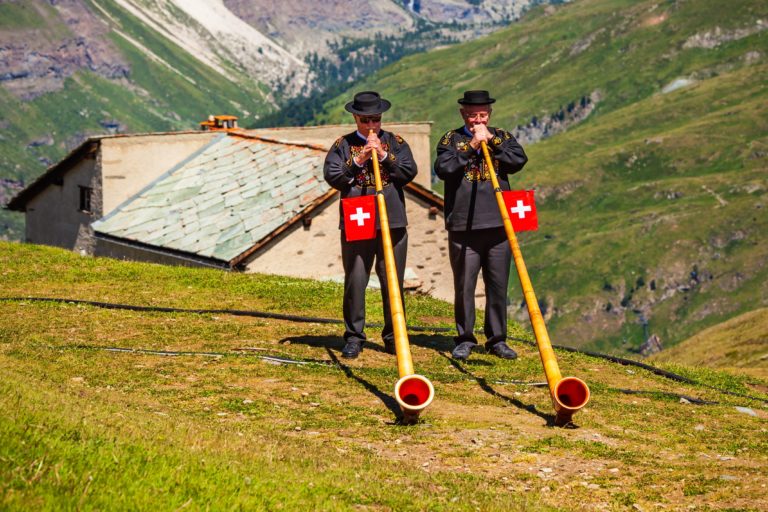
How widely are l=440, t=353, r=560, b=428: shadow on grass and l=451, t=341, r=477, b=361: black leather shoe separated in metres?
0.09

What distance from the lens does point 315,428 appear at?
1106cm

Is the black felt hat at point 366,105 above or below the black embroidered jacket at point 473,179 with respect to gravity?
above

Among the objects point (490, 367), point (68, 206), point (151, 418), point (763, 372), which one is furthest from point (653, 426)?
point (68, 206)

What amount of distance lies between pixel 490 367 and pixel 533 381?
0.89m

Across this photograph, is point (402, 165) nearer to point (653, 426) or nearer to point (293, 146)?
point (653, 426)

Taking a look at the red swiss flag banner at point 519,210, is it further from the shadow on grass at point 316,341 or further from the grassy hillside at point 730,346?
the grassy hillside at point 730,346

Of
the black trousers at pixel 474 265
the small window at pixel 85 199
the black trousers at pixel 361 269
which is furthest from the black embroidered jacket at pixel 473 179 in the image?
the small window at pixel 85 199

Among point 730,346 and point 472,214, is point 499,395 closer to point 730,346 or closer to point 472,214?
point 472,214

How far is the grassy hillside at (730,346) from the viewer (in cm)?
3506

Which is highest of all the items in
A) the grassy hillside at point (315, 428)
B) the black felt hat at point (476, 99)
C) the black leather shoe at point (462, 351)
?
the black felt hat at point (476, 99)

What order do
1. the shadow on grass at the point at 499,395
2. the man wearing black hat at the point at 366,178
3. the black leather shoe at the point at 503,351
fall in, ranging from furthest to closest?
the black leather shoe at the point at 503,351, the man wearing black hat at the point at 366,178, the shadow on grass at the point at 499,395

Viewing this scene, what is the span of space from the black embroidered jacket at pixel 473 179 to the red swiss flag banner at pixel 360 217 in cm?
114

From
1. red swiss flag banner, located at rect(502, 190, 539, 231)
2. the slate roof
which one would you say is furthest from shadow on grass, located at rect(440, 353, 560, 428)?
the slate roof

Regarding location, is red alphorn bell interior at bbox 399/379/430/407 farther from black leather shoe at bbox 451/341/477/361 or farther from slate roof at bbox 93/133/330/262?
slate roof at bbox 93/133/330/262
